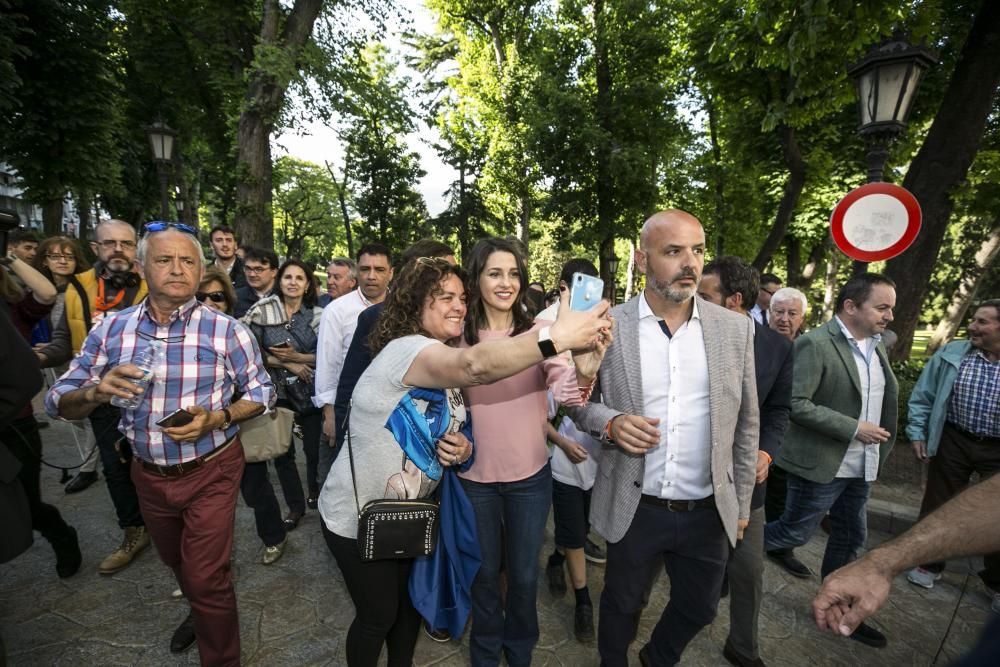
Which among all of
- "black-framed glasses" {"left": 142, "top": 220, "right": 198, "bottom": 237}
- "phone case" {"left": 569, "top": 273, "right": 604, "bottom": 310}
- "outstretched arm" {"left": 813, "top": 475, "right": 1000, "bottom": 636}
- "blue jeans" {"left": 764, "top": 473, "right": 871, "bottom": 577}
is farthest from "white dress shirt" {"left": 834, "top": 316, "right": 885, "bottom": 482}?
"black-framed glasses" {"left": 142, "top": 220, "right": 198, "bottom": 237}

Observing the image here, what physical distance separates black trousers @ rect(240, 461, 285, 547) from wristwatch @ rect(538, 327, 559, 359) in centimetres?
295

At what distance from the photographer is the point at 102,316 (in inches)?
139

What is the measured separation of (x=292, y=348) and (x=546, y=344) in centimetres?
333

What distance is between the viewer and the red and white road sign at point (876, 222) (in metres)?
4.21

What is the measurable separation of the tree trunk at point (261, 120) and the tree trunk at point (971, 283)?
17.3 m

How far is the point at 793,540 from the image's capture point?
3504mm

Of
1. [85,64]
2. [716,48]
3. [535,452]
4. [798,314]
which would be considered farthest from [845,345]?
[85,64]

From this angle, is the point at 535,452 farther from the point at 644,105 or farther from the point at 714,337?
the point at 644,105

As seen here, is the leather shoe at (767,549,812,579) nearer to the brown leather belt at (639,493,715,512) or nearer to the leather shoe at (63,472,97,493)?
the brown leather belt at (639,493,715,512)

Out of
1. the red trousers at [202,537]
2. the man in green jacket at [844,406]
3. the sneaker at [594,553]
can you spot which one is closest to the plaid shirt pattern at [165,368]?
the red trousers at [202,537]

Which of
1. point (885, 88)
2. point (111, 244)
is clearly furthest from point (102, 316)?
point (885, 88)

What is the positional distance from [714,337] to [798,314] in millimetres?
2355

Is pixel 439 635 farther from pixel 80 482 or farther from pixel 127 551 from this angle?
pixel 80 482

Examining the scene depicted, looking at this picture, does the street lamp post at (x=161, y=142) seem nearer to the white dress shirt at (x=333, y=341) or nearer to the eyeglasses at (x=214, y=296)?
the eyeglasses at (x=214, y=296)
